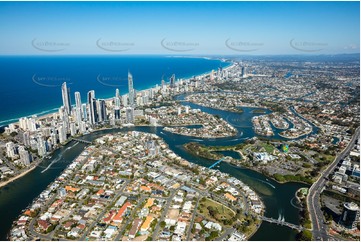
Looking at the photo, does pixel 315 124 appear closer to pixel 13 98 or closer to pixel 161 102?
pixel 161 102

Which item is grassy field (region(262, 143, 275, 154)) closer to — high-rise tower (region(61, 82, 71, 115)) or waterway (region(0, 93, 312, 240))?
waterway (region(0, 93, 312, 240))

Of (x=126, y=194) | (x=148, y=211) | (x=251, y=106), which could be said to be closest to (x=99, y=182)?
(x=126, y=194)

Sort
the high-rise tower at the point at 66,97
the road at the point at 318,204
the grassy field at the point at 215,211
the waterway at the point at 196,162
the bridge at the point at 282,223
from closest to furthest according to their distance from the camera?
the road at the point at 318,204 → the bridge at the point at 282,223 → the waterway at the point at 196,162 → the grassy field at the point at 215,211 → the high-rise tower at the point at 66,97

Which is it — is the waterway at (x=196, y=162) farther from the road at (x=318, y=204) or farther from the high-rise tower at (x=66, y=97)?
the high-rise tower at (x=66, y=97)

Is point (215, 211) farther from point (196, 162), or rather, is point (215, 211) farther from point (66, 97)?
point (66, 97)

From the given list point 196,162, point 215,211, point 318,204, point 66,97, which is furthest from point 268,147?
point 66,97

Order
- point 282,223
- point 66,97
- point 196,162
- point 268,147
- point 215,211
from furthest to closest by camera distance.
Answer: point 66,97 → point 268,147 → point 196,162 → point 215,211 → point 282,223

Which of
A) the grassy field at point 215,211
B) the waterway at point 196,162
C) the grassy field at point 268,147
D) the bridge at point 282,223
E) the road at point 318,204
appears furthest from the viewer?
the grassy field at point 268,147

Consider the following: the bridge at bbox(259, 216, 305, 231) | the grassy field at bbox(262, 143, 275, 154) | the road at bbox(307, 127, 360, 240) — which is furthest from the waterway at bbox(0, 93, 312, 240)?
the grassy field at bbox(262, 143, 275, 154)

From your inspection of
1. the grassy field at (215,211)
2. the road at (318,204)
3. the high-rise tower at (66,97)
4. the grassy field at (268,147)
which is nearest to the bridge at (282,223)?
the road at (318,204)
